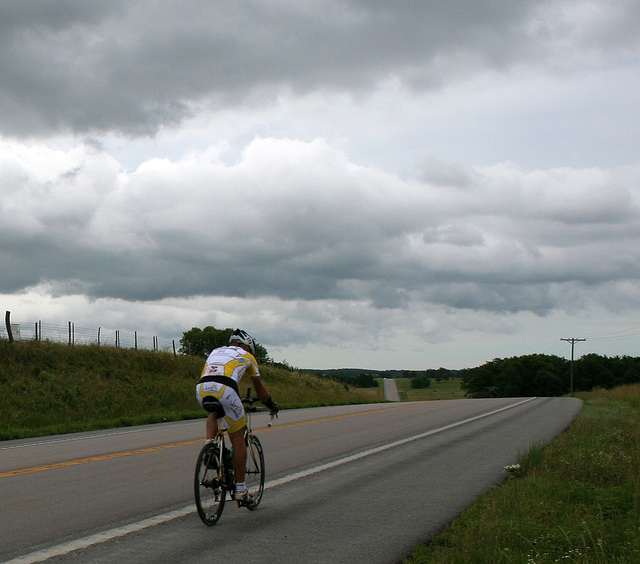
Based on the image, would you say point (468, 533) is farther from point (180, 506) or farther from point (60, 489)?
point (60, 489)

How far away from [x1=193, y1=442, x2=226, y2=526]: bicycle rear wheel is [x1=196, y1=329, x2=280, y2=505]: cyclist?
0.19 metres

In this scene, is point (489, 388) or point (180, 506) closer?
point (180, 506)

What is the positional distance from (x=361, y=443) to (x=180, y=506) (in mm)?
7089

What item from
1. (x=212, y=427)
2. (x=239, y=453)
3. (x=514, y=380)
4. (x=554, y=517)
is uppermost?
(x=212, y=427)

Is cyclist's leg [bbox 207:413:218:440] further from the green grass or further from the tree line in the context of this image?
the tree line

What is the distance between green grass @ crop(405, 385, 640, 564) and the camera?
5406 mm

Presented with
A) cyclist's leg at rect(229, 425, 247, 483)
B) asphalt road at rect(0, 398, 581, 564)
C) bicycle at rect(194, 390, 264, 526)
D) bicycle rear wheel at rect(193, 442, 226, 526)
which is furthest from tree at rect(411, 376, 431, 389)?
bicycle rear wheel at rect(193, 442, 226, 526)

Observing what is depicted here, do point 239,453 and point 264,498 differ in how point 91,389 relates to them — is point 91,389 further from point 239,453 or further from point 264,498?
point 239,453

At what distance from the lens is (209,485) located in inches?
260

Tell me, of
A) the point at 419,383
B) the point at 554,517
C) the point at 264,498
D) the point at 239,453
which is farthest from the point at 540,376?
the point at 239,453

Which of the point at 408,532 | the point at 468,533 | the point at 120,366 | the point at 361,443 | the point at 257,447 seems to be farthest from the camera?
the point at 120,366

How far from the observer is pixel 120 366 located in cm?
3481

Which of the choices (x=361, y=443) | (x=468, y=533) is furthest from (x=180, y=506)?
(x=361, y=443)

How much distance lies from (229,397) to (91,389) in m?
22.0
